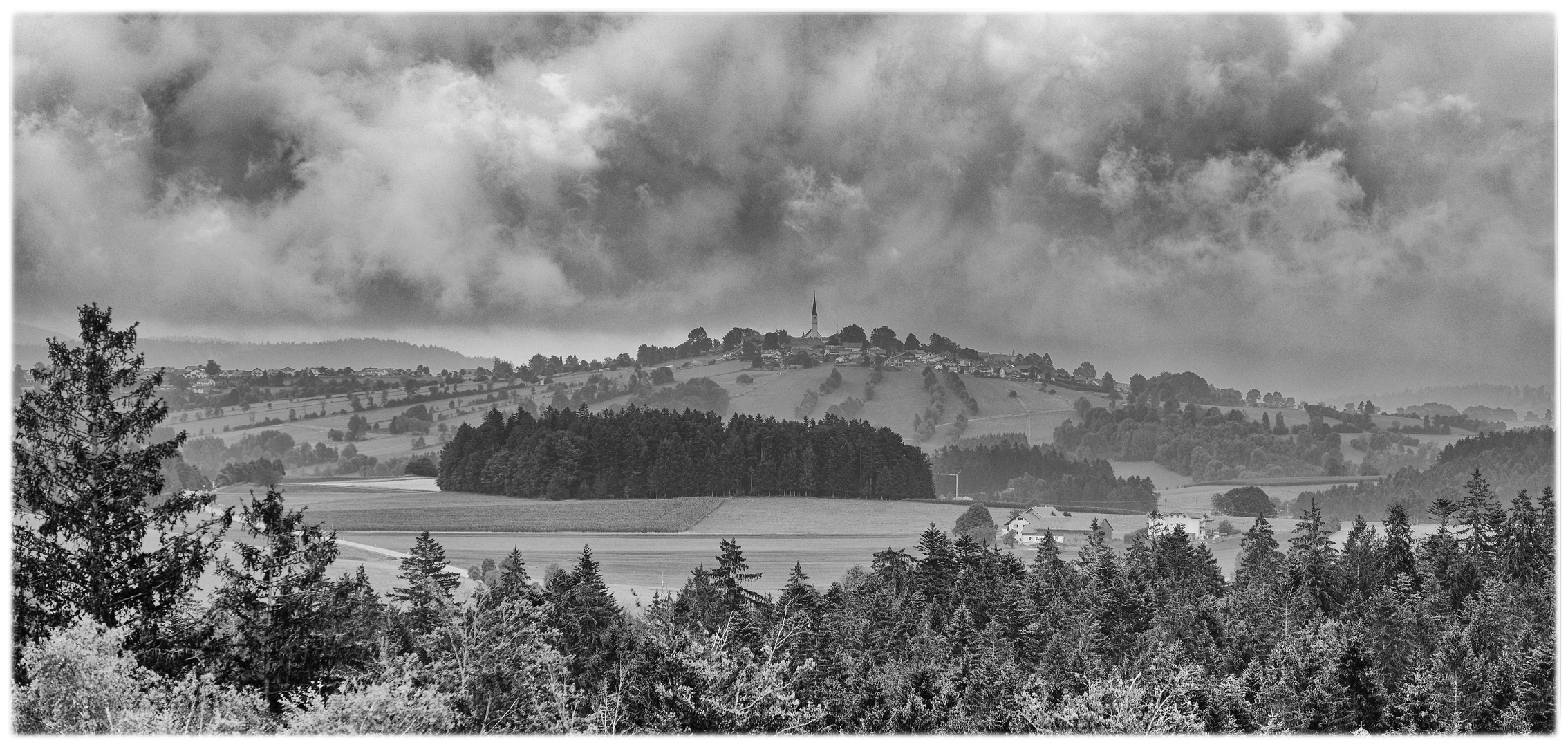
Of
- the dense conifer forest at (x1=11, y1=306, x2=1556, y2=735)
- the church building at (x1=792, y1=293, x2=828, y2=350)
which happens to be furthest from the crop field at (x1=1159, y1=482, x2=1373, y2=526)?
the church building at (x1=792, y1=293, x2=828, y2=350)

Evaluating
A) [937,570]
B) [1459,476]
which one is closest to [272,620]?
[937,570]

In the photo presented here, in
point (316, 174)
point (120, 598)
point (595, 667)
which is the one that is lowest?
point (595, 667)

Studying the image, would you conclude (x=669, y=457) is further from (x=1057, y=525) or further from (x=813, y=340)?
(x=1057, y=525)

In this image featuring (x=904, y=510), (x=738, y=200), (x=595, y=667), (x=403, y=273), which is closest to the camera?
(x=595, y=667)

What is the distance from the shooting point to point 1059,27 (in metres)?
20.3

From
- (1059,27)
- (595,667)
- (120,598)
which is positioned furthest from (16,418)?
(1059,27)

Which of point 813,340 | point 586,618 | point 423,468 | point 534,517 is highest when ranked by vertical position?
point 813,340

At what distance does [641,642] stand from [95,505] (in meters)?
A: 6.31

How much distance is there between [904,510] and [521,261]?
44.5 ft

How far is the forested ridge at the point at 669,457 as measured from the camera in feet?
97.1

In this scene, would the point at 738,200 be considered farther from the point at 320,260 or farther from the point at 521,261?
the point at 320,260

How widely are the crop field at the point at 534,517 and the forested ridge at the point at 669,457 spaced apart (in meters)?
0.65

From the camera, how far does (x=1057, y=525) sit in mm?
32375

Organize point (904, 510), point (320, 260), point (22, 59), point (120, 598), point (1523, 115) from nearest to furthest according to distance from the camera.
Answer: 1. point (120, 598)
2. point (22, 59)
3. point (1523, 115)
4. point (320, 260)
5. point (904, 510)
